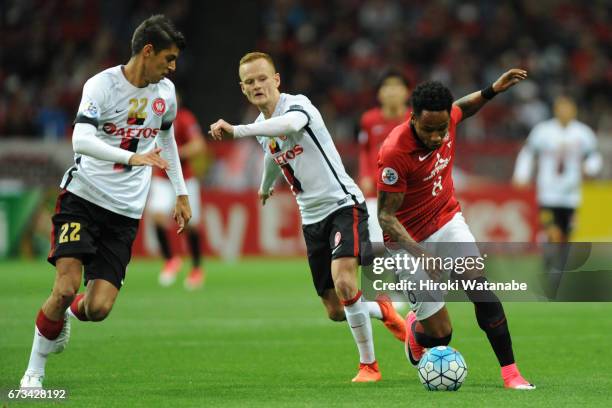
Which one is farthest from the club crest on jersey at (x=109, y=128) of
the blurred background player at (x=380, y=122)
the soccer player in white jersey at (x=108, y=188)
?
the blurred background player at (x=380, y=122)

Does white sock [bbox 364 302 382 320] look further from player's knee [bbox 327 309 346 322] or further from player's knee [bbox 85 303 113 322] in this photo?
player's knee [bbox 85 303 113 322]

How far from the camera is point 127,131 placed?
26.0 feet

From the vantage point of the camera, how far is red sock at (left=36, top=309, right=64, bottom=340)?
7641 millimetres

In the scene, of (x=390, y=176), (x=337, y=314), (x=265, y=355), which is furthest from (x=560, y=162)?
(x=390, y=176)

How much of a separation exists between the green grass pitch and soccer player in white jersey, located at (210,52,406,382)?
500 millimetres

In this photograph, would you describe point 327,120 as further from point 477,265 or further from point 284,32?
point 477,265

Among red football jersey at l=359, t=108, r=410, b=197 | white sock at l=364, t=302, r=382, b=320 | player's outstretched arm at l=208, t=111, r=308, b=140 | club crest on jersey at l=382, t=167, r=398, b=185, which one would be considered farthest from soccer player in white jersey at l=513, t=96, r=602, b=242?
club crest on jersey at l=382, t=167, r=398, b=185

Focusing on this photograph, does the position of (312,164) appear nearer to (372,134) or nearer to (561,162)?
(372,134)

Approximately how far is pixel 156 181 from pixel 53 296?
33.0 ft

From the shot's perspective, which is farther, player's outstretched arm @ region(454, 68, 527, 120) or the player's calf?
player's outstretched arm @ region(454, 68, 527, 120)

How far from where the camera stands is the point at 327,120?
23562 mm

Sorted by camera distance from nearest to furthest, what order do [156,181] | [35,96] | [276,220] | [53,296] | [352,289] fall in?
[53,296] → [352,289] → [156,181] → [276,220] → [35,96]

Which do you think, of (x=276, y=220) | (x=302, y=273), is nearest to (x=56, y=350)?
(x=302, y=273)

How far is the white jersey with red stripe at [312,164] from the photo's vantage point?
8.30 metres
